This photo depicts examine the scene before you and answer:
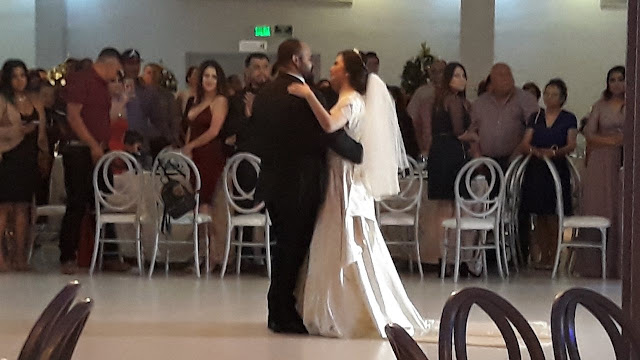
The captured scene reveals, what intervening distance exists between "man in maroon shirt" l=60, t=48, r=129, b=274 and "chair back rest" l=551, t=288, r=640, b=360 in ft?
20.5

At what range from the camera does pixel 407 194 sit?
7.99 metres

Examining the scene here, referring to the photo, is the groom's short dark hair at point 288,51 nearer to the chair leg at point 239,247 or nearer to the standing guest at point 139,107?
the chair leg at point 239,247

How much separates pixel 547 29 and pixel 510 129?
5.11 meters

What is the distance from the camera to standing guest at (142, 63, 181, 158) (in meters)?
Answer: 8.66

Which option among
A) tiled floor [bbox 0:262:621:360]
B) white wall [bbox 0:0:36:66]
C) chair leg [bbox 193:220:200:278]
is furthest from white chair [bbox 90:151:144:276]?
white wall [bbox 0:0:36:66]

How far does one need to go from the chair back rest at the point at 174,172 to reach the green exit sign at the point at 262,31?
6048mm

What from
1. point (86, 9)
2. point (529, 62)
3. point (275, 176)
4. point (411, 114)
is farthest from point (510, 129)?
point (86, 9)

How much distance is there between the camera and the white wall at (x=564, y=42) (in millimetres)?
12961

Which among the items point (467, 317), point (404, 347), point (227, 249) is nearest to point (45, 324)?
point (404, 347)

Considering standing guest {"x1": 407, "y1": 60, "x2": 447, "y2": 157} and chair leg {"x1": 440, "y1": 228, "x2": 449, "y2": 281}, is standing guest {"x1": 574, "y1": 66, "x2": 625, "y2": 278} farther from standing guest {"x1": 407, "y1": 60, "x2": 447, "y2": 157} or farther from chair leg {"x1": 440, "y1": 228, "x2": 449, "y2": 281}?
standing guest {"x1": 407, "y1": 60, "x2": 447, "y2": 157}

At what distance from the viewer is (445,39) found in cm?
1335

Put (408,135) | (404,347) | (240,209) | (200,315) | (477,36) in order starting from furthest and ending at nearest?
(477,36), (408,135), (240,209), (200,315), (404,347)

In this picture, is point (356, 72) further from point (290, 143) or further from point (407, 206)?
point (407, 206)

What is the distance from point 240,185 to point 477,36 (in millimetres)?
5291
